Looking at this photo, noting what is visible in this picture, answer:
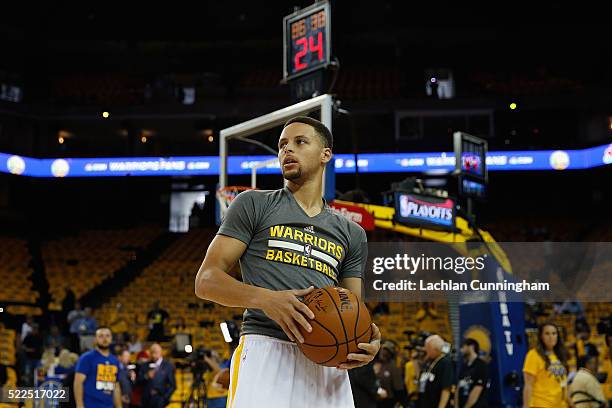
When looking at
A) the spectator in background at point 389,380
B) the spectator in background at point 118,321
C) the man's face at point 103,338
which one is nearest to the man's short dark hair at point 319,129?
the man's face at point 103,338

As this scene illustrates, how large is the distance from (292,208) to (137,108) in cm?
2156

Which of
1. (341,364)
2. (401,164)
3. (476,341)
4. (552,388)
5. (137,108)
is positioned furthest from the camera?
(137,108)

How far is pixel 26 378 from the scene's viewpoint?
1373 cm

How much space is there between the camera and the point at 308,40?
8.74 m

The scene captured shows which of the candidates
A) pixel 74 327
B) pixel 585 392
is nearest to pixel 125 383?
pixel 585 392

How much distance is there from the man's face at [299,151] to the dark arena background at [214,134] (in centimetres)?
1208

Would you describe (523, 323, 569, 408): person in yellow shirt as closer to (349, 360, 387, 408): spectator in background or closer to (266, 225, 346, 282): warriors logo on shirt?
(349, 360, 387, 408): spectator in background

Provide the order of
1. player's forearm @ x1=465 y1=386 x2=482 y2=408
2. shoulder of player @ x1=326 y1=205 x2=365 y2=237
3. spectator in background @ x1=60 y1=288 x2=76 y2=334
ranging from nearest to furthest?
shoulder of player @ x1=326 y1=205 x2=365 y2=237
player's forearm @ x1=465 y1=386 x2=482 y2=408
spectator in background @ x1=60 y1=288 x2=76 y2=334

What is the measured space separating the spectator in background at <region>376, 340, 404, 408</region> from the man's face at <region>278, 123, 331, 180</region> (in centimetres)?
795

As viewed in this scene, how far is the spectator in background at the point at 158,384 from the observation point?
11164mm

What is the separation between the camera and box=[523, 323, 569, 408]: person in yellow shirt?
824cm

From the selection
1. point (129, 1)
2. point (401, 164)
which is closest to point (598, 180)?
point (401, 164)

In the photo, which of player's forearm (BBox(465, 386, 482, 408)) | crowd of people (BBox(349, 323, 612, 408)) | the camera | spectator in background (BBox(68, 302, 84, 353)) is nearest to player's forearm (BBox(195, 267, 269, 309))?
crowd of people (BBox(349, 323, 612, 408))

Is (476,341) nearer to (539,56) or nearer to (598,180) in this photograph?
(598,180)
